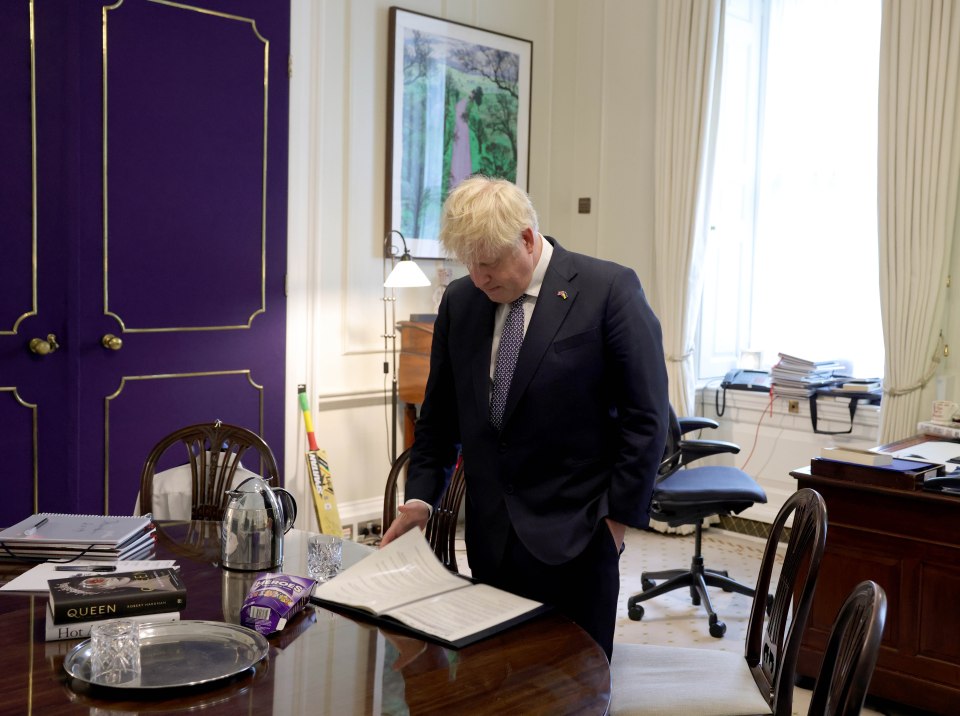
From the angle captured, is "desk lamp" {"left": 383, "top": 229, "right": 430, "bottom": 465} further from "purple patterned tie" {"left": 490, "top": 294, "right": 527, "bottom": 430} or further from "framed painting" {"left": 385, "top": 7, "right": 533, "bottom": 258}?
"purple patterned tie" {"left": 490, "top": 294, "right": 527, "bottom": 430}

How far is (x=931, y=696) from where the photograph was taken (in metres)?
2.83

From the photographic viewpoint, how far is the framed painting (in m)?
4.67

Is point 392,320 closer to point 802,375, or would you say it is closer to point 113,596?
point 802,375

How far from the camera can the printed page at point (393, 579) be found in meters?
1.73

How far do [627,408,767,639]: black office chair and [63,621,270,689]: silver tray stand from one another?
232cm

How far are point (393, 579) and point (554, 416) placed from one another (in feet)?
1.55

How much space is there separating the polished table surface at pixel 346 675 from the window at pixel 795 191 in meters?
3.43

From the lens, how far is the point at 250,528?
6.38 ft

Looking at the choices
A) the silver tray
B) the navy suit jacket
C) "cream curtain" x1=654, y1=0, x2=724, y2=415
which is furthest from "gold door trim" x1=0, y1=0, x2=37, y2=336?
"cream curtain" x1=654, y1=0, x2=724, y2=415

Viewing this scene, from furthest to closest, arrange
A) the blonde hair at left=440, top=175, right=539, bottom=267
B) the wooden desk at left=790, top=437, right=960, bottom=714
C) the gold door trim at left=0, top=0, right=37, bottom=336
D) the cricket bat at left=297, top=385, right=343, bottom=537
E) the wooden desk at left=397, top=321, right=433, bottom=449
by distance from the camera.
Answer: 1. the wooden desk at left=397, top=321, right=433, bottom=449
2. the cricket bat at left=297, top=385, right=343, bottom=537
3. the gold door trim at left=0, top=0, right=37, bottom=336
4. the wooden desk at left=790, top=437, right=960, bottom=714
5. the blonde hair at left=440, top=175, right=539, bottom=267

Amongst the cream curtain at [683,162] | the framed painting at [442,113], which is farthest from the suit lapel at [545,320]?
the cream curtain at [683,162]

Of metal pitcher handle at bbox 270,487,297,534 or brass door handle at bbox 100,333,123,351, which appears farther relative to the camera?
brass door handle at bbox 100,333,123,351

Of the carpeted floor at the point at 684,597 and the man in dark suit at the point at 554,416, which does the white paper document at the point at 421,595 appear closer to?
the man in dark suit at the point at 554,416

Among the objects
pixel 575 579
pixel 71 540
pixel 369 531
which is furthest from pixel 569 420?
pixel 369 531
